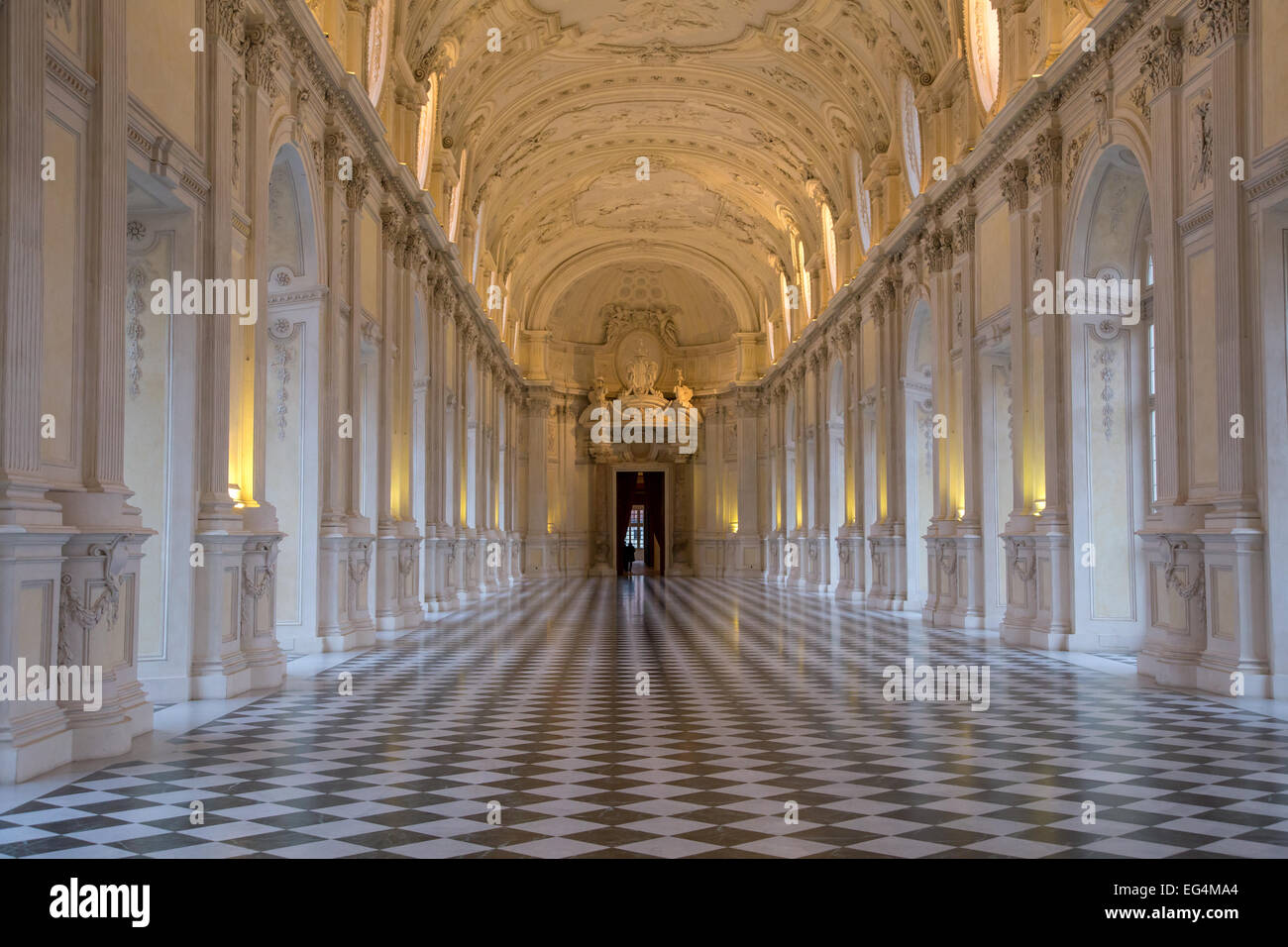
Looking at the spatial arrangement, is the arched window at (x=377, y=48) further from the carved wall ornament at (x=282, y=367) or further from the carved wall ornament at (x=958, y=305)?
the carved wall ornament at (x=958, y=305)

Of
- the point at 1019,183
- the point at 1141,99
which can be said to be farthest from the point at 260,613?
the point at 1019,183

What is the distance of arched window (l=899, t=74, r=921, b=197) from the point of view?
22.2 metres

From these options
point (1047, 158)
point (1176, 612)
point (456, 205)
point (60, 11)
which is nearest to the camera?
point (60, 11)

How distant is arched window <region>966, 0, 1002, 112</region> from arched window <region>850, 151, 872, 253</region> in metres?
7.65

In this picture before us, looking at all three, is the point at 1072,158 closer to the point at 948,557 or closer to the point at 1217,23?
the point at 1217,23

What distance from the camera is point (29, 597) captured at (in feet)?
21.4

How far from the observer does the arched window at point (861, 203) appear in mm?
26172

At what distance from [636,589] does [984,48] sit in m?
18.4

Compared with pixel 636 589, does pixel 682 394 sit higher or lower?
higher

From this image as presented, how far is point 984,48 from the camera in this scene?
59.4 ft

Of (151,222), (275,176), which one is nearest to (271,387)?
(275,176)

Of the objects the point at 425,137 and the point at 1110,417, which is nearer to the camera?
the point at 1110,417

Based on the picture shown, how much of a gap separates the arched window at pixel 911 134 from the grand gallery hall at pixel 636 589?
11 centimetres

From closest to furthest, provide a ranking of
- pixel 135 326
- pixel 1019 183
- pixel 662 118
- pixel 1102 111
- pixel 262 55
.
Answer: pixel 135 326 < pixel 262 55 < pixel 1102 111 < pixel 1019 183 < pixel 662 118
